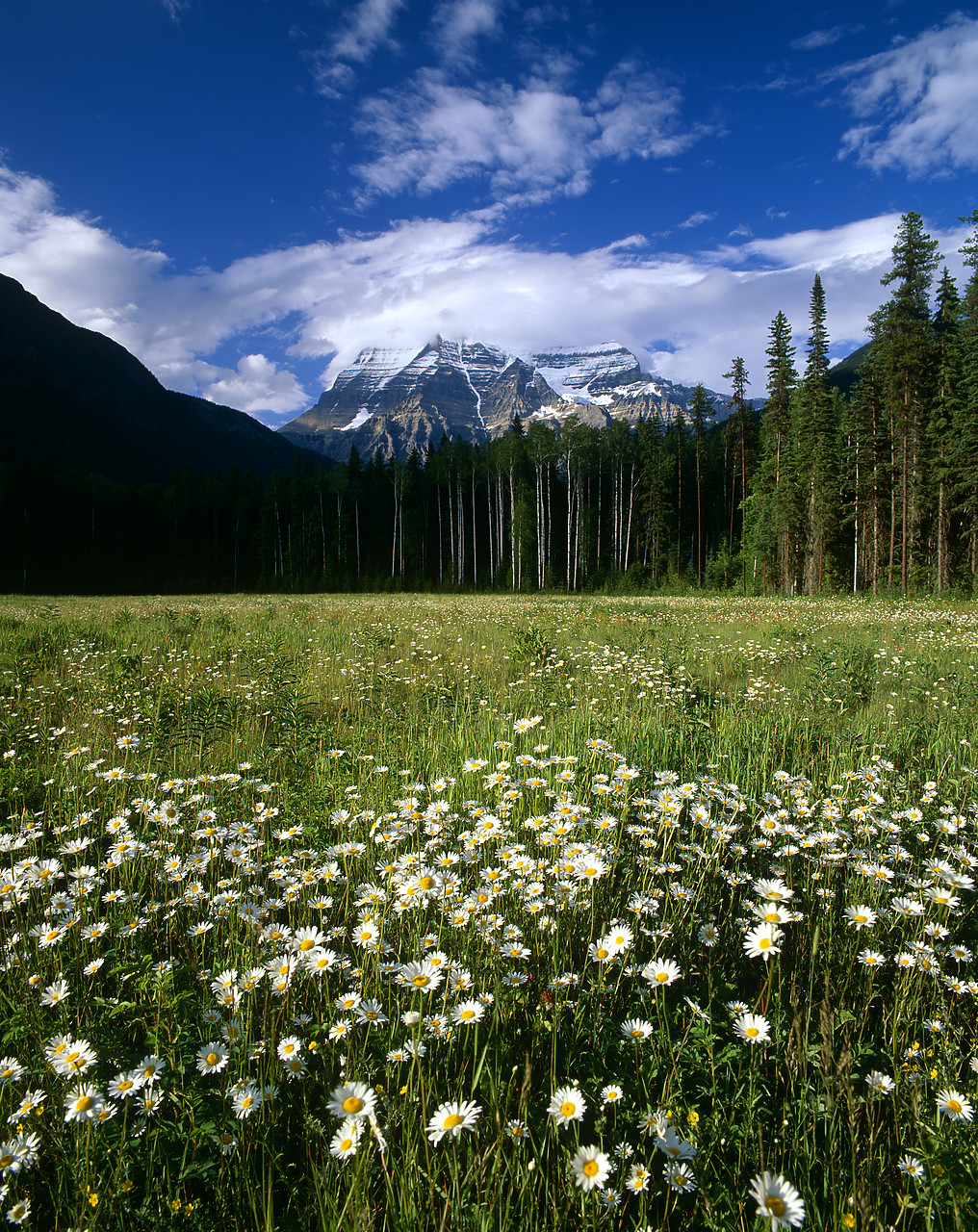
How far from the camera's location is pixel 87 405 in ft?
486

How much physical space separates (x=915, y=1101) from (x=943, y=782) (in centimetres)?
349

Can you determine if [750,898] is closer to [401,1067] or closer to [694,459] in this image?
[401,1067]

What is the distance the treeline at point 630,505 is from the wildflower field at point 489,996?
34.5 meters

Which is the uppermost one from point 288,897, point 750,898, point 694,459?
point 694,459

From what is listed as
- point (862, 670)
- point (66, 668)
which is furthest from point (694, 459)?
point (66, 668)

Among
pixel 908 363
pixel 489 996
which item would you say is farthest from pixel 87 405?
pixel 489 996

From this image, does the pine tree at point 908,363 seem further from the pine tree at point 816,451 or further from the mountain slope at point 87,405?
the mountain slope at point 87,405

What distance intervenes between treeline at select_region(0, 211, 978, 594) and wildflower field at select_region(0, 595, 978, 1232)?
113ft

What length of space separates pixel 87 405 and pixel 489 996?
190 m

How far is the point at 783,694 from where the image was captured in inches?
259

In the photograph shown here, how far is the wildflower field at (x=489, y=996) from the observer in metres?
1.37

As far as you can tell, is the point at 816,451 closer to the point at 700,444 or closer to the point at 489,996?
the point at 700,444

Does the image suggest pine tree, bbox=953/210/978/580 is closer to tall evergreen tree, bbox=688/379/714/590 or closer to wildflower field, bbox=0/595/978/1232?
tall evergreen tree, bbox=688/379/714/590

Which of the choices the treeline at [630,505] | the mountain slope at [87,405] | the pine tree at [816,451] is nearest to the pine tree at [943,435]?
the treeline at [630,505]
